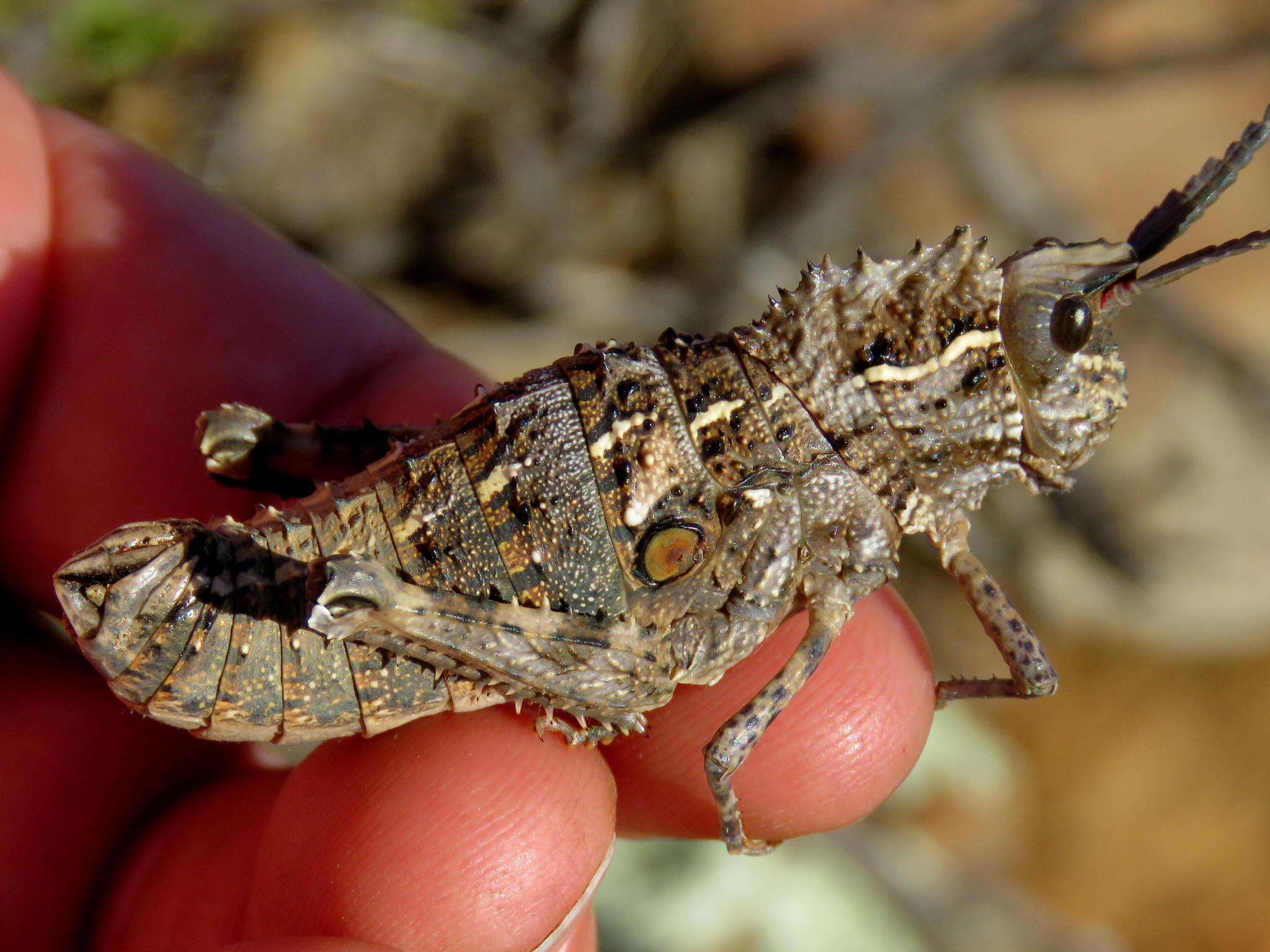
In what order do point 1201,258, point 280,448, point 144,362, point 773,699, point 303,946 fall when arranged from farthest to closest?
point 144,362, point 280,448, point 773,699, point 1201,258, point 303,946

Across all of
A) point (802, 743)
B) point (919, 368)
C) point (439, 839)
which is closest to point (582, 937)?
point (439, 839)

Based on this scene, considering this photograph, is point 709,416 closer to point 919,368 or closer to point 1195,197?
point 919,368

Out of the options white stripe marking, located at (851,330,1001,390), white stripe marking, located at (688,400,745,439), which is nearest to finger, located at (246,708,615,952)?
white stripe marking, located at (688,400,745,439)

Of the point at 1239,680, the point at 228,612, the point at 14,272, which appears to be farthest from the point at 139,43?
the point at 1239,680

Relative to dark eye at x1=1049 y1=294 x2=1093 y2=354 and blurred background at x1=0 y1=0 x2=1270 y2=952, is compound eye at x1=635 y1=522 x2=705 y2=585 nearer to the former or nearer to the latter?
dark eye at x1=1049 y1=294 x2=1093 y2=354

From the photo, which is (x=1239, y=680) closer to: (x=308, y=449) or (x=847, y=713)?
(x=847, y=713)

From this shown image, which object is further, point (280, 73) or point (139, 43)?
point (280, 73)

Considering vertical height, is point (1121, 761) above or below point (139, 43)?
below
